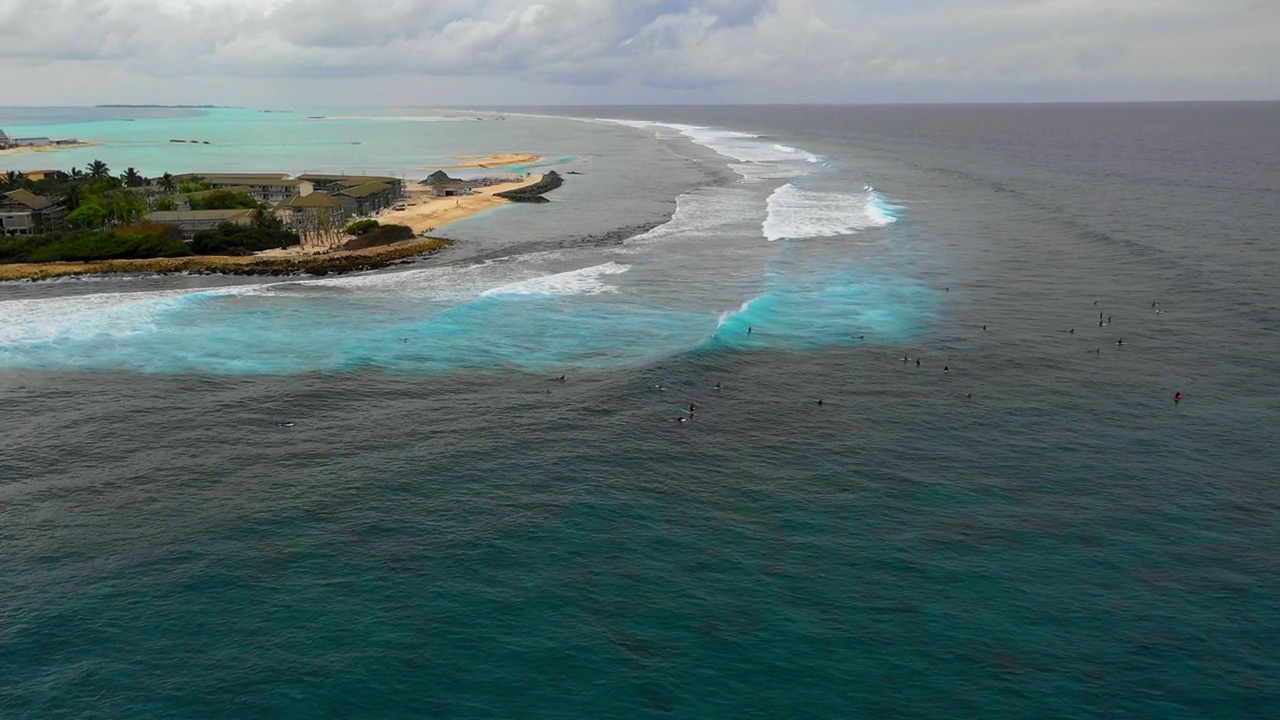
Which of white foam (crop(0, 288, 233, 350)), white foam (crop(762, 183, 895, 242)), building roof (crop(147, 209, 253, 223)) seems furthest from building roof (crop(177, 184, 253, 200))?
white foam (crop(762, 183, 895, 242))

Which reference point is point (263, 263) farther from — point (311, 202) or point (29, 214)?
point (29, 214)

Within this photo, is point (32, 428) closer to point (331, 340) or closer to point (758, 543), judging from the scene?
point (331, 340)

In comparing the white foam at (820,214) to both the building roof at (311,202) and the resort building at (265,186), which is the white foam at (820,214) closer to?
the building roof at (311,202)

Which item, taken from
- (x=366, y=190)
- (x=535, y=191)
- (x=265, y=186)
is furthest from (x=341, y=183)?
(x=535, y=191)

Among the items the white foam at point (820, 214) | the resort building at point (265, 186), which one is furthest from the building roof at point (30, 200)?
the white foam at point (820, 214)

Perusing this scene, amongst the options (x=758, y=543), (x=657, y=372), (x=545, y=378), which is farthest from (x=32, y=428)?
(x=758, y=543)

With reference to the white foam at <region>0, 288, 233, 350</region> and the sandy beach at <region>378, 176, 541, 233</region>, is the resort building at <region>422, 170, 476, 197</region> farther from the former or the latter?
the white foam at <region>0, 288, 233, 350</region>
